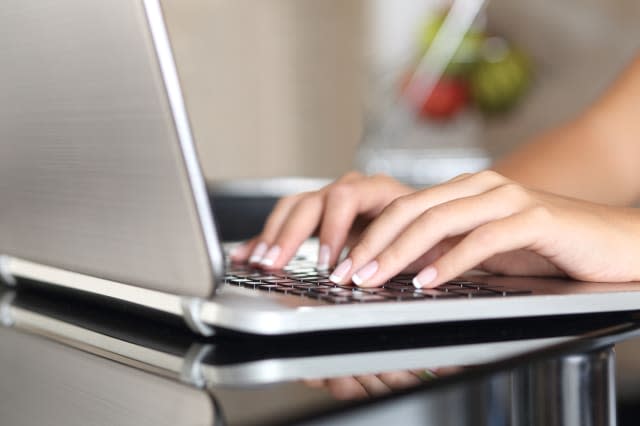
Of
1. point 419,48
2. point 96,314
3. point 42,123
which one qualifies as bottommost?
point 96,314

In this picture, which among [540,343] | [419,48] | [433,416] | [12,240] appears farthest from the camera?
[419,48]

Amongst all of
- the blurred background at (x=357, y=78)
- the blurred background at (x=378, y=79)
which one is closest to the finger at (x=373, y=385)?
the blurred background at (x=378, y=79)

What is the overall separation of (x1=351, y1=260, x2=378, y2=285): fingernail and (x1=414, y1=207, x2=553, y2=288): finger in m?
0.03

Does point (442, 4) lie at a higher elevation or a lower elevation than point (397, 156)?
higher

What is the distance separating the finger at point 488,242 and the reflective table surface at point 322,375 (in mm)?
58

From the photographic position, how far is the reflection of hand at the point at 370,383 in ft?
1.18

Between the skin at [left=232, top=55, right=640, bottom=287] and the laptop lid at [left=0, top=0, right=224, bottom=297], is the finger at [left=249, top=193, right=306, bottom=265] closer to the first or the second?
the skin at [left=232, top=55, right=640, bottom=287]

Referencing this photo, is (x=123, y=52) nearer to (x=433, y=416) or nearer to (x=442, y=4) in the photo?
(x=433, y=416)

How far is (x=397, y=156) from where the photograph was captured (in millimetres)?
3061

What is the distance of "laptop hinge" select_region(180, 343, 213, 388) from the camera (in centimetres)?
42

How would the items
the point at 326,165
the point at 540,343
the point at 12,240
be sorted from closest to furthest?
1. the point at 540,343
2. the point at 12,240
3. the point at 326,165

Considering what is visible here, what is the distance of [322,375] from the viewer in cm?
41

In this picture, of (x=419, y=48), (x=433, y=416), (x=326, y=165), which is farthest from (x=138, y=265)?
(x=326, y=165)

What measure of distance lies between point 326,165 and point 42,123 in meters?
3.01
